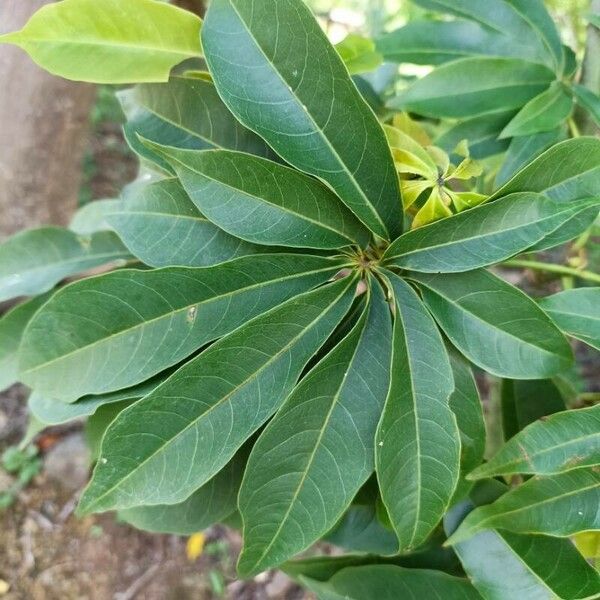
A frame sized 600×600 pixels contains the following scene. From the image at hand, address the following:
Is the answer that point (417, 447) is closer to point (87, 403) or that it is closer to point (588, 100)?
point (87, 403)

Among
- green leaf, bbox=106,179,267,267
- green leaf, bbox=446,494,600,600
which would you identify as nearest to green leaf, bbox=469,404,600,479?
green leaf, bbox=446,494,600,600

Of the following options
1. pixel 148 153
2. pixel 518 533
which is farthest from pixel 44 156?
pixel 518 533

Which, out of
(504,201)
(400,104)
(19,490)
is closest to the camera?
(504,201)

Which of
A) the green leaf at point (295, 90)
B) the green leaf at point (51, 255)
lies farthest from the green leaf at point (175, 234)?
the green leaf at point (51, 255)

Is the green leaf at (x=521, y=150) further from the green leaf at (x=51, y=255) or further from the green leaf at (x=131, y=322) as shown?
the green leaf at (x=51, y=255)

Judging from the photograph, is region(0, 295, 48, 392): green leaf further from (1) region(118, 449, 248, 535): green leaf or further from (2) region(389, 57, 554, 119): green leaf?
(2) region(389, 57, 554, 119): green leaf

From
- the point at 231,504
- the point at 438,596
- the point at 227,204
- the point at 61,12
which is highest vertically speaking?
the point at 61,12

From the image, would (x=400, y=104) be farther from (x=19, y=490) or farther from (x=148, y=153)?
(x=19, y=490)
